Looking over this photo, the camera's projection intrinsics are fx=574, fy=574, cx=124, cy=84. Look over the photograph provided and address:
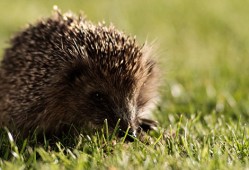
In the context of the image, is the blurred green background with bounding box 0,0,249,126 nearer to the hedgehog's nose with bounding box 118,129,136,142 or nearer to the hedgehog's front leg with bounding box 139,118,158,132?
the hedgehog's front leg with bounding box 139,118,158,132

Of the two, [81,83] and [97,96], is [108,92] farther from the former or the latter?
[81,83]

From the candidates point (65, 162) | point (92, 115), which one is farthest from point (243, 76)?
point (65, 162)

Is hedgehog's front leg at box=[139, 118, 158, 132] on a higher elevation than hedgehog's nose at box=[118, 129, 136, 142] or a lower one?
higher

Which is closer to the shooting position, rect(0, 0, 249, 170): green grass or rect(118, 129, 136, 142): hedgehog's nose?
rect(0, 0, 249, 170): green grass

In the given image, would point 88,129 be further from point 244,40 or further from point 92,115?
point 244,40

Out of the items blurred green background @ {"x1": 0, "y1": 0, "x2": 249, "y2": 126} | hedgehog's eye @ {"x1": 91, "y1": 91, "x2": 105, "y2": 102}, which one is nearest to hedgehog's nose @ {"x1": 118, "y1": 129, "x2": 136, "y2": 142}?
hedgehog's eye @ {"x1": 91, "y1": 91, "x2": 105, "y2": 102}

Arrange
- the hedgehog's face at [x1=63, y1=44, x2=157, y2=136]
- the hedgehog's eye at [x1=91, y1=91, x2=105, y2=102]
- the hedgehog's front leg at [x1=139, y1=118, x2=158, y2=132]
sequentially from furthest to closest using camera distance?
the hedgehog's front leg at [x1=139, y1=118, x2=158, y2=132] < the hedgehog's eye at [x1=91, y1=91, x2=105, y2=102] < the hedgehog's face at [x1=63, y1=44, x2=157, y2=136]

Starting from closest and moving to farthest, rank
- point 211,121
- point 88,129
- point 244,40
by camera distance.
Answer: point 88,129, point 211,121, point 244,40
